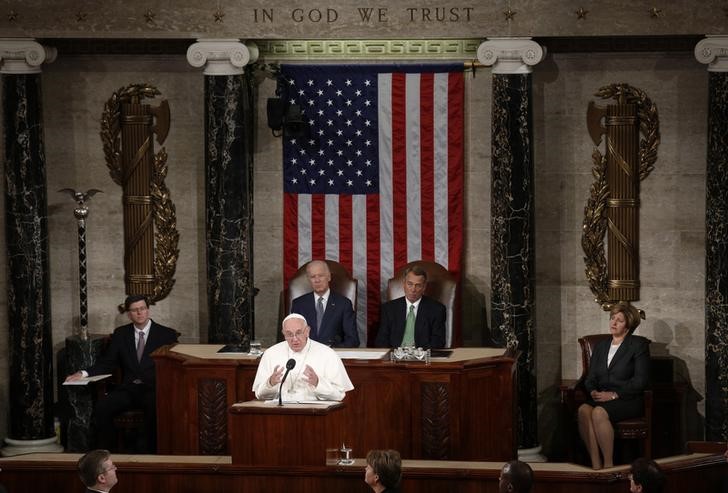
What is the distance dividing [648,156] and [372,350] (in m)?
3.78

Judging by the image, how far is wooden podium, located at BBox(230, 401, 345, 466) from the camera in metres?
10.0

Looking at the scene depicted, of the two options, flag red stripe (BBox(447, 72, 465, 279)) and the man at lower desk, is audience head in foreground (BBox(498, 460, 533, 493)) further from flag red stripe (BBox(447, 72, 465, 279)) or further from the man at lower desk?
flag red stripe (BBox(447, 72, 465, 279))

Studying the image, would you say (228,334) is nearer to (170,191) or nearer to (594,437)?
(170,191)

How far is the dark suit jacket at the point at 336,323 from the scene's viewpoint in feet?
44.0

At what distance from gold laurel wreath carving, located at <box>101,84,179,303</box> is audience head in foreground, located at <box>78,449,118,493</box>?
5933mm

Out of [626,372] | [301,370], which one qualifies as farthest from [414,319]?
[301,370]

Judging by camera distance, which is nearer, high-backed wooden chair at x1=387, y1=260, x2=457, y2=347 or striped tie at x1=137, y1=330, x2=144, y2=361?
striped tie at x1=137, y1=330, x2=144, y2=361

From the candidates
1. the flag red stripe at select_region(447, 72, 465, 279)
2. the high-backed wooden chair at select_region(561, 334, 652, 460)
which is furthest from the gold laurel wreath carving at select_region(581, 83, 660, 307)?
the flag red stripe at select_region(447, 72, 465, 279)

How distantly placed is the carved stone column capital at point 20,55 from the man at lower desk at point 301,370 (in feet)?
15.3

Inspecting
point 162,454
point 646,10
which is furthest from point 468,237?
point 162,454

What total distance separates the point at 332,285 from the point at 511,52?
300 cm

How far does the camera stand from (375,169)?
14453 millimetres

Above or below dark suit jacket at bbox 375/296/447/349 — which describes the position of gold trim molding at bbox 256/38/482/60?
above

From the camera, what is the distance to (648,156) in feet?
46.2
